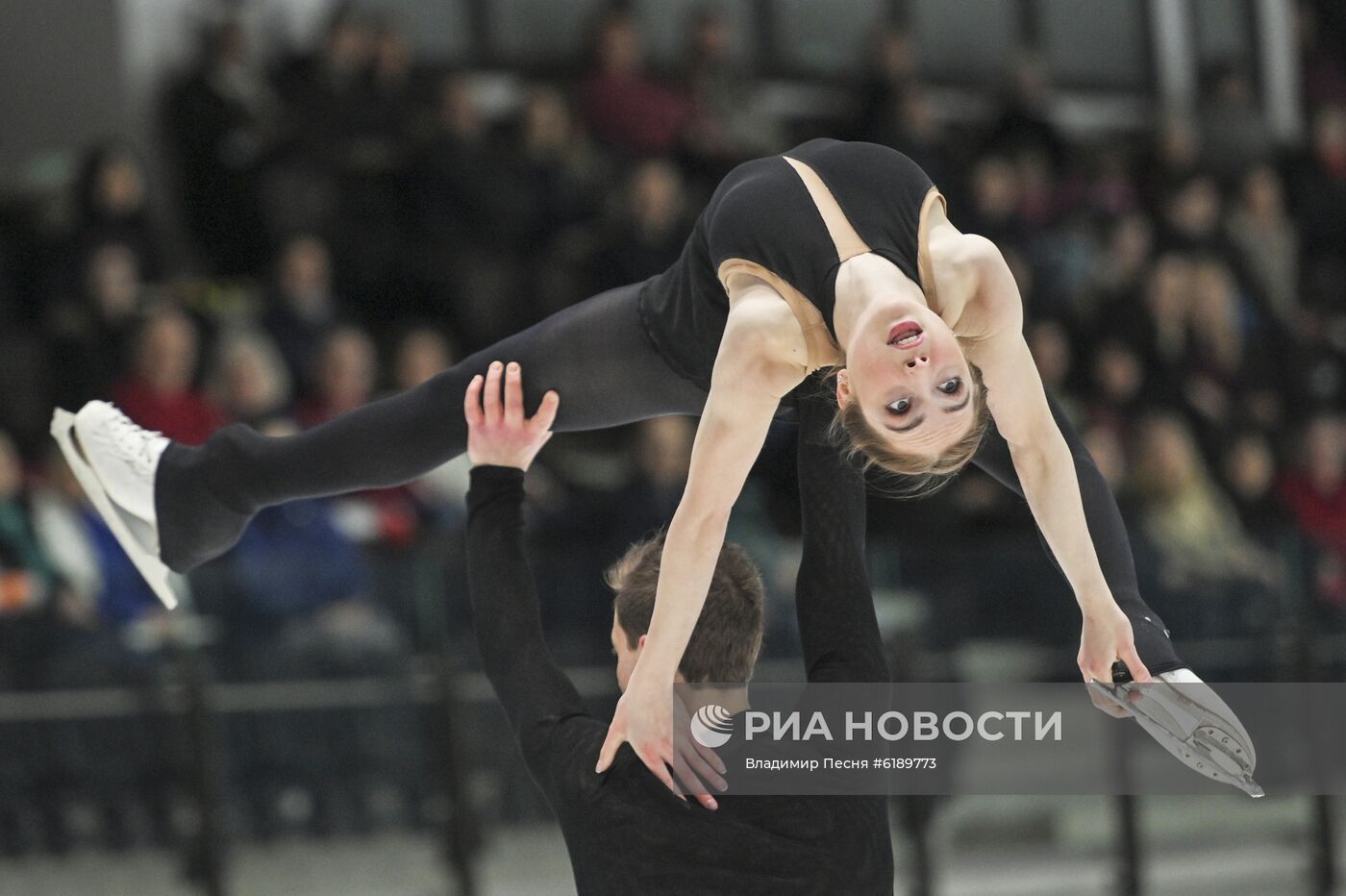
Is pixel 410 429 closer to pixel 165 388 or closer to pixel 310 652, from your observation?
pixel 310 652

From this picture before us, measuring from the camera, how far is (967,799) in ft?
21.3

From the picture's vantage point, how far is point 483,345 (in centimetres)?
761

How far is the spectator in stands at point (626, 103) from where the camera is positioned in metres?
8.88

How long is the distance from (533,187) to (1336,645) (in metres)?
3.89

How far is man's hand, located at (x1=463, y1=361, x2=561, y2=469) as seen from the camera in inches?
114

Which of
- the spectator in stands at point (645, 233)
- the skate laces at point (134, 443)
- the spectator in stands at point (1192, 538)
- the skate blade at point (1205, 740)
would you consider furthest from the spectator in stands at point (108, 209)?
the skate blade at point (1205, 740)

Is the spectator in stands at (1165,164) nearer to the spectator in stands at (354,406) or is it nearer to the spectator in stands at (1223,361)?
the spectator in stands at (1223,361)

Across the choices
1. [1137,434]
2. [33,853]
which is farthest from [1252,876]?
[33,853]

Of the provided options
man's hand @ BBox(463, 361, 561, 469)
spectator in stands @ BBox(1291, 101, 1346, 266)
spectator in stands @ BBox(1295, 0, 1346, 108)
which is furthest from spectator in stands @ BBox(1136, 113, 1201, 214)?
man's hand @ BBox(463, 361, 561, 469)

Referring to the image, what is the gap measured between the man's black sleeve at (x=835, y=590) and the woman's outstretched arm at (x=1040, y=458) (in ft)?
1.99

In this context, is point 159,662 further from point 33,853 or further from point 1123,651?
point 1123,651

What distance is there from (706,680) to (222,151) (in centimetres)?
560

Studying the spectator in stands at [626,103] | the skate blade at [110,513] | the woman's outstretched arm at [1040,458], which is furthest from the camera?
the spectator in stands at [626,103]

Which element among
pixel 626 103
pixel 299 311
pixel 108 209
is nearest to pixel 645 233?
A: pixel 626 103
